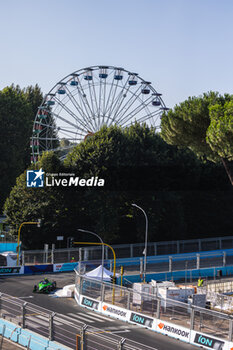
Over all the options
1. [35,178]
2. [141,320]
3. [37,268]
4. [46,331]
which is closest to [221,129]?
[141,320]

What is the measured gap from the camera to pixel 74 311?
34719mm

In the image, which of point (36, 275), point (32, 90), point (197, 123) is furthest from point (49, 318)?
point (32, 90)

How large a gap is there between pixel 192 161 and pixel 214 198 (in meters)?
9.49

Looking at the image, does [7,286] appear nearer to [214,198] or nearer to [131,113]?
[131,113]

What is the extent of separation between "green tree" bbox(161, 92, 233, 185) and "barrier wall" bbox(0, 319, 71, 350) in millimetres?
23429

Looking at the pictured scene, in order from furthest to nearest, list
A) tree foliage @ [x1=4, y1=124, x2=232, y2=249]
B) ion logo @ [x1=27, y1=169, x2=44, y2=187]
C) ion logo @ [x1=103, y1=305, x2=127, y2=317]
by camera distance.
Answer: ion logo @ [x1=27, y1=169, x2=44, y2=187] < tree foliage @ [x1=4, y1=124, x2=232, y2=249] < ion logo @ [x1=103, y1=305, x2=127, y2=317]

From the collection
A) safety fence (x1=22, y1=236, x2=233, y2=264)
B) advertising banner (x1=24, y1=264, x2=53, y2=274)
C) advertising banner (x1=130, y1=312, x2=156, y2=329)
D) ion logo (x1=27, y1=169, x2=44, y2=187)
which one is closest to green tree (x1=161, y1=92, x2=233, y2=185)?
advertising banner (x1=130, y1=312, x2=156, y2=329)

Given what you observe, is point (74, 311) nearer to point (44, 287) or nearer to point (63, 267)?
point (44, 287)

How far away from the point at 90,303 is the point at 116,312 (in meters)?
3.79

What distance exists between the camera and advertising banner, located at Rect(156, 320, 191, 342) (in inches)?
1038

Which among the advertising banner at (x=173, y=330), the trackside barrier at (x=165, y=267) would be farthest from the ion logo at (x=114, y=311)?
the trackside barrier at (x=165, y=267)

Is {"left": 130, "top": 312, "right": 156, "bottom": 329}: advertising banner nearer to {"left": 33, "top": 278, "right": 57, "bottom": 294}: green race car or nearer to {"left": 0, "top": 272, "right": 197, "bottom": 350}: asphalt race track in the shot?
{"left": 0, "top": 272, "right": 197, "bottom": 350}: asphalt race track

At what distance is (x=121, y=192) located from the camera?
62.6 meters

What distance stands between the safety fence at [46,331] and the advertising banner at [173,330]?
7.59 meters
